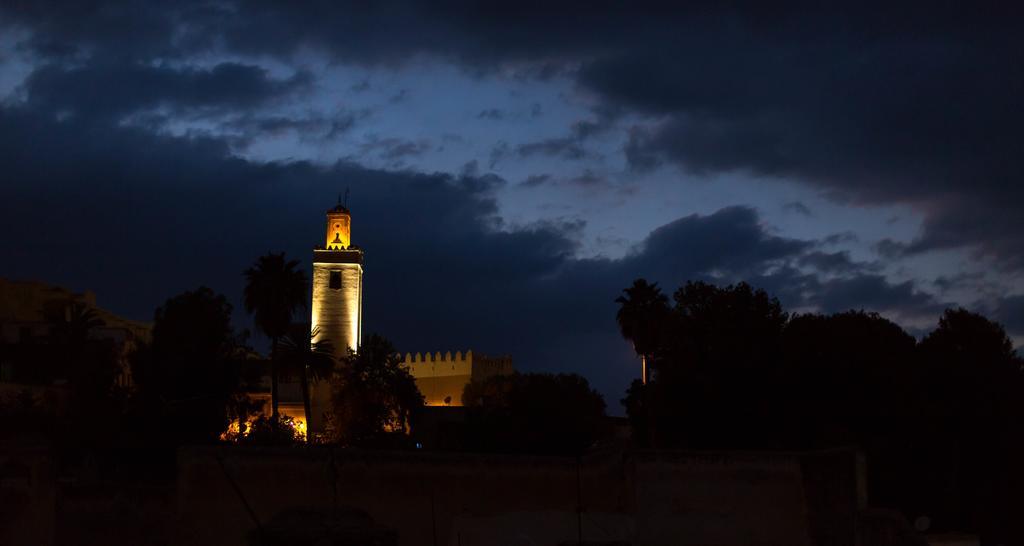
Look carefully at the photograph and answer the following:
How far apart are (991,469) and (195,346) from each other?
30521mm

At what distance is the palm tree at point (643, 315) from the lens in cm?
5309

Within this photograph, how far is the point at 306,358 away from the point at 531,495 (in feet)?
146

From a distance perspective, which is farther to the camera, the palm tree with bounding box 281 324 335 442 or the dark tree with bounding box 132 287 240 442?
the palm tree with bounding box 281 324 335 442

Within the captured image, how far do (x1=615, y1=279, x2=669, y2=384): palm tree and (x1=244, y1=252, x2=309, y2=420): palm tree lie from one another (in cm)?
1459

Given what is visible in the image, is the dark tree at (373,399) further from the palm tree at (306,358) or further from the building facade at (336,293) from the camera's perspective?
the building facade at (336,293)

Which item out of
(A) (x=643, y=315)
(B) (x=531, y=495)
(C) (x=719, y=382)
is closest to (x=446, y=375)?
(A) (x=643, y=315)

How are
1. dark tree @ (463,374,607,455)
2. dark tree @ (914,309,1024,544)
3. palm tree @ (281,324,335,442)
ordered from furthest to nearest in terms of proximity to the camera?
palm tree @ (281,324,335,442) < dark tree @ (463,374,607,455) < dark tree @ (914,309,1024,544)

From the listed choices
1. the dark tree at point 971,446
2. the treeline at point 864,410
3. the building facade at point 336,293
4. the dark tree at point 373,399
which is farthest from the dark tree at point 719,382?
the building facade at point 336,293

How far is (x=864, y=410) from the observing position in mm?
31750

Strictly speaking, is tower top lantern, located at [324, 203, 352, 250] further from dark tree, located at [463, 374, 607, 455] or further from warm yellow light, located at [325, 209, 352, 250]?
dark tree, located at [463, 374, 607, 455]

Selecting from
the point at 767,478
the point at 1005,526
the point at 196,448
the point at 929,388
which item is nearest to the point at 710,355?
the point at 929,388

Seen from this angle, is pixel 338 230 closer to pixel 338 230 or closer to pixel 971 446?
pixel 338 230

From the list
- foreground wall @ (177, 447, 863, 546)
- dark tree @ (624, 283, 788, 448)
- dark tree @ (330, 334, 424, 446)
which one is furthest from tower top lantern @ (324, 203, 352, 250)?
foreground wall @ (177, 447, 863, 546)

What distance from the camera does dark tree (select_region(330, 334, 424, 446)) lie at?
55625 millimetres
